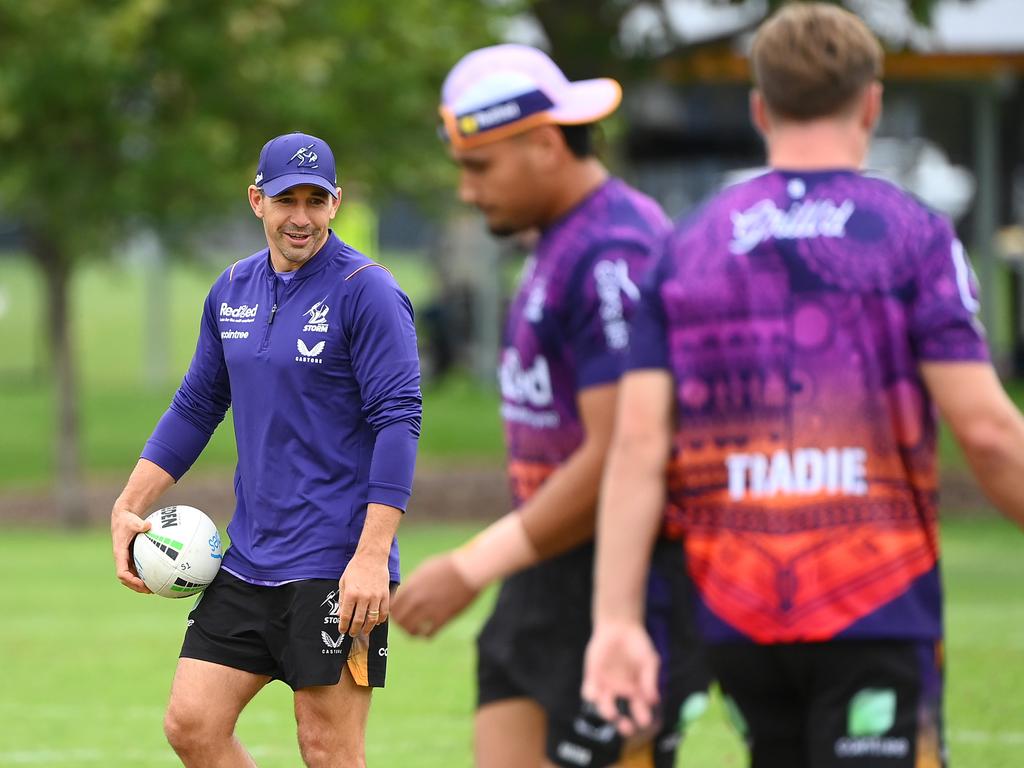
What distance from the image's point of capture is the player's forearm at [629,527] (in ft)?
12.7

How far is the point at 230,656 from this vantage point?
227 inches

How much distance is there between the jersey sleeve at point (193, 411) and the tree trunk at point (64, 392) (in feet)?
53.7

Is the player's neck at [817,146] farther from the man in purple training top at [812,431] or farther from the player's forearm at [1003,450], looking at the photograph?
the player's forearm at [1003,450]

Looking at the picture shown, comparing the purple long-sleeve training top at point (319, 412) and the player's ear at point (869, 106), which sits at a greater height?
the player's ear at point (869, 106)

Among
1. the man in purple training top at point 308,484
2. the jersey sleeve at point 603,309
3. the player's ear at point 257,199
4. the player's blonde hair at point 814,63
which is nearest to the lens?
the player's blonde hair at point 814,63

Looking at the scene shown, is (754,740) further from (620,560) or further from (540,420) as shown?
(540,420)

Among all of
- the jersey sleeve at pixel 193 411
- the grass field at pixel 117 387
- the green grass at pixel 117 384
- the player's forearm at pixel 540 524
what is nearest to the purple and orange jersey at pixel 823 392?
the player's forearm at pixel 540 524

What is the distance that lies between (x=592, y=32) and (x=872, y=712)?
2009 cm

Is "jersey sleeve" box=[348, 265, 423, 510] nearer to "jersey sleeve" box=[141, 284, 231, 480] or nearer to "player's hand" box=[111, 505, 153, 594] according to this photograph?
"jersey sleeve" box=[141, 284, 231, 480]

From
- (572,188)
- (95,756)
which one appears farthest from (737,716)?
(95,756)

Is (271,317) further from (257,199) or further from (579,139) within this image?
(579,139)

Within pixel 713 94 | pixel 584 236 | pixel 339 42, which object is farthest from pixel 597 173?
pixel 713 94

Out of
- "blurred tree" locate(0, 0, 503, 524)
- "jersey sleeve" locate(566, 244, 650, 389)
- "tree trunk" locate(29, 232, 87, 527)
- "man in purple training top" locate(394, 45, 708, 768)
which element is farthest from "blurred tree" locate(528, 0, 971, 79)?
"jersey sleeve" locate(566, 244, 650, 389)

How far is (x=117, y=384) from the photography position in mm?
42125
